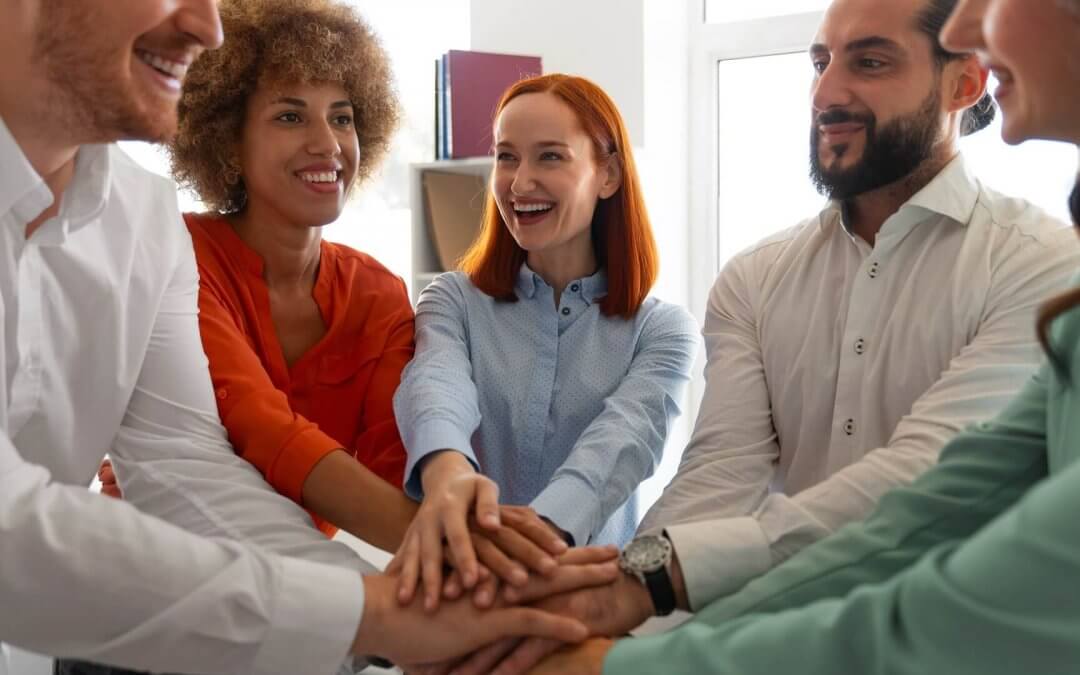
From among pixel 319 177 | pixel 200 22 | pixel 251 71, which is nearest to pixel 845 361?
pixel 319 177

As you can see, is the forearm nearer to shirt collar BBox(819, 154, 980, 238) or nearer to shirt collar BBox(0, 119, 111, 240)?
shirt collar BBox(0, 119, 111, 240)

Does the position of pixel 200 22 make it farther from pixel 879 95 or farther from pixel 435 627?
pixel 879 95

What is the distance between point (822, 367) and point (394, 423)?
823 millimetres

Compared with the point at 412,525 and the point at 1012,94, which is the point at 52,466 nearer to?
the point at 412,525

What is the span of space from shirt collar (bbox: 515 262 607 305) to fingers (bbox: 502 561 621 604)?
2.59 feet

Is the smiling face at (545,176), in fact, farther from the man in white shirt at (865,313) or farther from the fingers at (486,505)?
the fingers at (486,505)

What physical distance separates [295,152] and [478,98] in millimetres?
1706

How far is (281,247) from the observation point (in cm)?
222

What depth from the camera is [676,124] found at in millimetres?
4215

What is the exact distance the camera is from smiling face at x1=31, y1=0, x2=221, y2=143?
61.0 inches

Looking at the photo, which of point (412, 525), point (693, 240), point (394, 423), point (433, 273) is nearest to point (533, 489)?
point (394, 423)

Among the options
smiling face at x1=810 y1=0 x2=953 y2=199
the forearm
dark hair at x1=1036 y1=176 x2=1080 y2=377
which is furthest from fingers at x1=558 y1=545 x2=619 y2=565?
smiling face at x1=810 y1=0 x2=953 y2=199

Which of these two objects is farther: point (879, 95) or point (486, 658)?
point (879, 95)

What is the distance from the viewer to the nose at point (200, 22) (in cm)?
169
